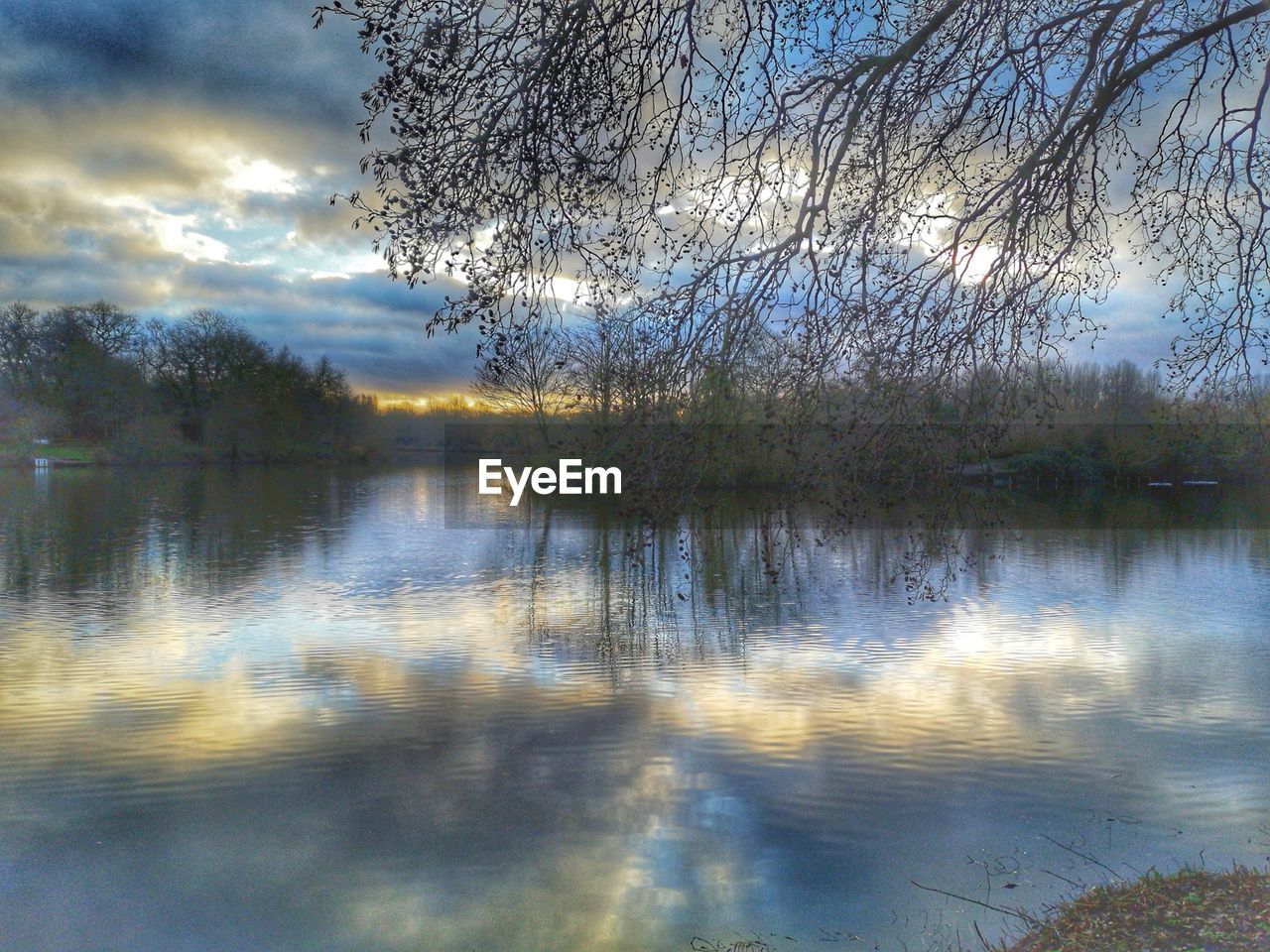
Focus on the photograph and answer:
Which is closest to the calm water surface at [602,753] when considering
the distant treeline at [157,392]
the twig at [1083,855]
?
the twig at [1083,855]

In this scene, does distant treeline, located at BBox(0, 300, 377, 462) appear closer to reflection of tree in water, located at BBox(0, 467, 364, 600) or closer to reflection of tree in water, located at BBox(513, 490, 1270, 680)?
reflection of tree in water, located at BBox(0, 467, 364, 600)

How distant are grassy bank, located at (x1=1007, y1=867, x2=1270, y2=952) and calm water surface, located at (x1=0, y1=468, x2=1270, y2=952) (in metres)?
1.02

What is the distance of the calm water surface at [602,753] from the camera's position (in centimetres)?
574

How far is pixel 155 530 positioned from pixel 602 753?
19780mm

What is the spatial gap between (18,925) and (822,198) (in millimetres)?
6020

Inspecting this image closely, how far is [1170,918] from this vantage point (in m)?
4.07

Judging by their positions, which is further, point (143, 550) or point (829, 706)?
point (143, 550)

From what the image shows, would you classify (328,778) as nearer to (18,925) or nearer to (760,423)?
(18,925)

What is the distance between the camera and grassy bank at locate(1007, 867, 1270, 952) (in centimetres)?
376

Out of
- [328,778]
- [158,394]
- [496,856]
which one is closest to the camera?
[496,856]

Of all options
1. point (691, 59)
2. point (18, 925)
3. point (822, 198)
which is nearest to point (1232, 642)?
point (822, 198)

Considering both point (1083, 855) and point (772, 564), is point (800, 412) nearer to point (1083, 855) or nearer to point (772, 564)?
point (772, 564)

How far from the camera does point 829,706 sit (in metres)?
9.80

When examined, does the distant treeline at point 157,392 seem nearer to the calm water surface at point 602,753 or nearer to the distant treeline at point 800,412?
the calm water surface at point 602,753
